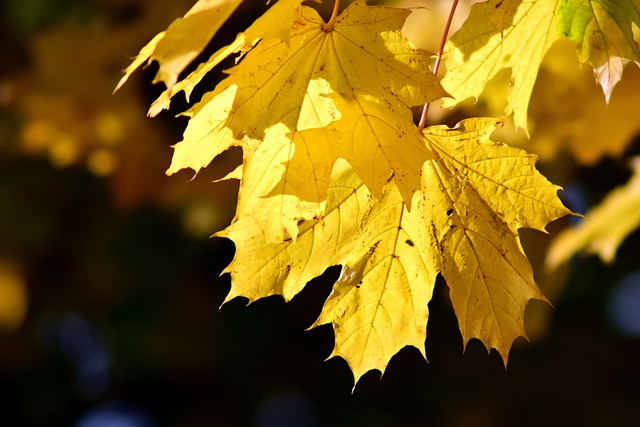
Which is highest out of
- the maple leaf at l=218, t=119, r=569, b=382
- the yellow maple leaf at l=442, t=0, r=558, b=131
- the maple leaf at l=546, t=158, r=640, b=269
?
the yellow maple leaf at l=442, t=0, r=558, b=131

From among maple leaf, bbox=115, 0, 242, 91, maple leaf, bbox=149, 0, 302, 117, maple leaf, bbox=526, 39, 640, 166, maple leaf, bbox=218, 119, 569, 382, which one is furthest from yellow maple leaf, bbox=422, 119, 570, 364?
maple leaf, bbox=526, 39, 640, 166

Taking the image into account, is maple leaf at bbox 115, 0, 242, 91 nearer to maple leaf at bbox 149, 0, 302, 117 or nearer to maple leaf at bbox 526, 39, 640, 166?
maple leaf at bbox 149, 0, 302, 117

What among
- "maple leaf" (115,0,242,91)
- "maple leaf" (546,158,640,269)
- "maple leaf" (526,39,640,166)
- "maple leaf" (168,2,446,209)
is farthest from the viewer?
"maple leaf" (546,158,640,269)

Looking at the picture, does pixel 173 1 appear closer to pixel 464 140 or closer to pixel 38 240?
pixel 464 140

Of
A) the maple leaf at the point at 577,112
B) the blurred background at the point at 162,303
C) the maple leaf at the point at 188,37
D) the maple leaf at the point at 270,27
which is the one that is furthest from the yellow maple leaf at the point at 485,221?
the blurred background at the point at 162,303

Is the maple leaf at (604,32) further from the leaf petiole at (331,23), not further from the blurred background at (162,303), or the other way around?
the blurred background at (162,303)

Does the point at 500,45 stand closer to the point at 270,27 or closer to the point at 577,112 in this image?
the point at 270,27

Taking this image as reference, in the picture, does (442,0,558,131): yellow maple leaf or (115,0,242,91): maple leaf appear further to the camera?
(442,0,558,131): yellow maple leaf

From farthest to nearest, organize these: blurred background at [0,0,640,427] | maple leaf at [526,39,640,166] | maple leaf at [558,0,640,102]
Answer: blurred background at [0,0,640,427]
maple leaf at [526,39,640,166]
maple leaf at [558,0,640,102]
